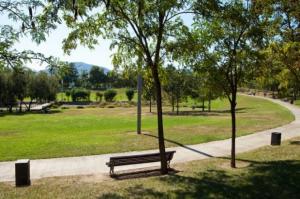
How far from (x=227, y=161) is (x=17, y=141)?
12.1m

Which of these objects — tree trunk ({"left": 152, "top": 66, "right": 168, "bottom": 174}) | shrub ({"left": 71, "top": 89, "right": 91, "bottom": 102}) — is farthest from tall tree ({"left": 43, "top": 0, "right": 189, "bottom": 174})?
shrub ({"left": 71, "top": 89, "right": 91, "bottom": 102})

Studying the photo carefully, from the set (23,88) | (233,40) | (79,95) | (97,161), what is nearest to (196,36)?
(233,40)

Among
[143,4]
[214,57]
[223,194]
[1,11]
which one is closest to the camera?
[1,11]

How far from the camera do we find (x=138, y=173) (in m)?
14.7

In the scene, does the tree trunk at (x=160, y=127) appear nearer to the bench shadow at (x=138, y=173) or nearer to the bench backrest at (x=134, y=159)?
the bench shadow at (x=138, y=173)

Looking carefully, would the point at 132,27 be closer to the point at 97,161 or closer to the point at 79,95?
the point at 97,161

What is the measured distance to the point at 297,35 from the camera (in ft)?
56.2

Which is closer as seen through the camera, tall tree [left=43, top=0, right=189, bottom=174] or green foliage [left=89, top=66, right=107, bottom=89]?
tall tree [left=43, top=0, right=189, bottom=174]

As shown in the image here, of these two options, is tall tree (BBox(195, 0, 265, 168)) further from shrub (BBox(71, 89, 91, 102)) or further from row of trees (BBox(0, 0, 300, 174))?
shrub (BBox(71, 89, 91, 102))

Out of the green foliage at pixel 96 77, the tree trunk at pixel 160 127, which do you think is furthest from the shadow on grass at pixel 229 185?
the green foliage at pixel 96 77

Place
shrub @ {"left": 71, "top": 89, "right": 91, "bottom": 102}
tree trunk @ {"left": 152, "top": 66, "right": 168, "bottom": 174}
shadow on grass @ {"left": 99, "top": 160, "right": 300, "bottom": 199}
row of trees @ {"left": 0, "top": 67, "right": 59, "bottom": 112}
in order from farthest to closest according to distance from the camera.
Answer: shrub @ {"left": 71, "top": 89, "right": 91, "bottom": 102} < row of trees @ {"left": 0, "top": 67, "right": 59, "bottom": 112} < tree trunk @ {"left": 152, "top": 66, "right": 168, "bottom": 174} < shadow on grass @ {"left": 99, "top": 160, "right": 300, "bottom": 199}

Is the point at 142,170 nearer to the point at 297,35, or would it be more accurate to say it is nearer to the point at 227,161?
the point at 227,161

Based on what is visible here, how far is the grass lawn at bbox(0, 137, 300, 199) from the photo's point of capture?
10.5m

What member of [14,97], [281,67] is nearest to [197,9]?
[281,67]
